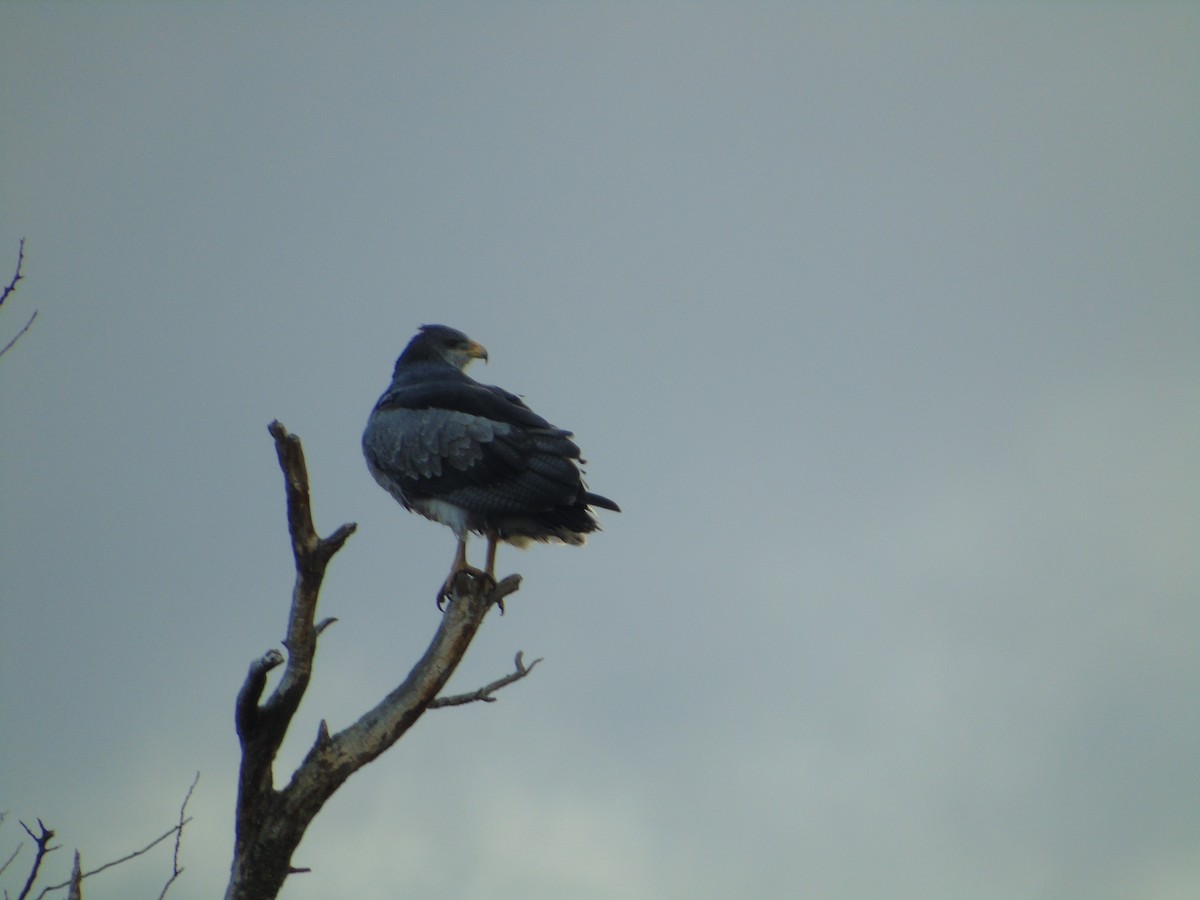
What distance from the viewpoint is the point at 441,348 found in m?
11.7

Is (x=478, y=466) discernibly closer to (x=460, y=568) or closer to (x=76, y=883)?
(x=460, y=568)

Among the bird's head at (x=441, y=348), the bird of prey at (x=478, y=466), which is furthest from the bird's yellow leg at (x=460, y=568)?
the bird's head at (x=441, y=348)

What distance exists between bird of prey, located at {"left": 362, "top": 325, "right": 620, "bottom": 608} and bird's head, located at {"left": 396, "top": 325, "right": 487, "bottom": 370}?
124cm

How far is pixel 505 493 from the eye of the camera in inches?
369

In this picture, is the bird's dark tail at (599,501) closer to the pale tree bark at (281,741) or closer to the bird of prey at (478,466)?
the bird of prey at (478,466)

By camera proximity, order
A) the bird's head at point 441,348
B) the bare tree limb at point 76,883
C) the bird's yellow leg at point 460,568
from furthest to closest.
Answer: the bird's head at point 441,348 → the bird's yellow leg at point 460,568 → the bare tree limb at point 76,883

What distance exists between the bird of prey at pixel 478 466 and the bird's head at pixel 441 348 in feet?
4.08

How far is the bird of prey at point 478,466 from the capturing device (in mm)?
9320

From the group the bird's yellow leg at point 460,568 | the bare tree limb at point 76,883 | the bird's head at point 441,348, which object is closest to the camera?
the bare tree limb at point 76,883

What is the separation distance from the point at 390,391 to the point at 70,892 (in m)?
5.80

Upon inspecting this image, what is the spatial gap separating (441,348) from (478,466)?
8.32ft

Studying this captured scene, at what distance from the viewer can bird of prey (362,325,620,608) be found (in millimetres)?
9320

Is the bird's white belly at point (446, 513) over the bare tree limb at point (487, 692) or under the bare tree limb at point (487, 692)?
over

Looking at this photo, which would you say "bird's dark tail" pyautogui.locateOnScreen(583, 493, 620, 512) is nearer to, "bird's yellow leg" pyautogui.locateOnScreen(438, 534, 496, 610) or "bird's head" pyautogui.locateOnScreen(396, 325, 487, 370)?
"bird's yellow leg" pyautogui.locateOnScreen(438, 534, 496, 610)
